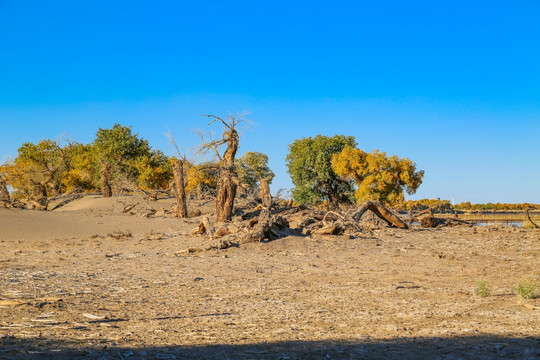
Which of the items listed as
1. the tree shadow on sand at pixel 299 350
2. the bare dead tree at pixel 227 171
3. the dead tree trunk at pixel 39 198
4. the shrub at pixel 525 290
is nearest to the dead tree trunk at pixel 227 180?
the bare dead tree at pixel 227 171

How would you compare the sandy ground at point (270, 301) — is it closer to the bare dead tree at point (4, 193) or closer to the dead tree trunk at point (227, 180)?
the dead tree trunk at point (227, 180)

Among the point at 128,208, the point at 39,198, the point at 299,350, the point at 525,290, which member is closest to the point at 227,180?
the point at 128,208

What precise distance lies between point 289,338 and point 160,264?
6589mm

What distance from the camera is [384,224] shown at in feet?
65.2

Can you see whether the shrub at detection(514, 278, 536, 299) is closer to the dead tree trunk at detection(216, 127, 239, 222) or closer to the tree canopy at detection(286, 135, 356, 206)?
the dead tree trunk at detection(216, 127, 239, 222)

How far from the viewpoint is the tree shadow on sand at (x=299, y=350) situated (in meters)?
4.54

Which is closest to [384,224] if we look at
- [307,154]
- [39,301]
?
[39,301]

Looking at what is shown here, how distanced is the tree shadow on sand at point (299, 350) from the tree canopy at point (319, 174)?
1648 inches

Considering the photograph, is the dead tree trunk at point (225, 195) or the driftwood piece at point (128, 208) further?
the driftwood piece at point (128, 208)

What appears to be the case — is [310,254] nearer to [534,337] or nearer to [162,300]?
[162,300]

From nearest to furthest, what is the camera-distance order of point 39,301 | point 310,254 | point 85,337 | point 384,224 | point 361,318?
point 85,337
point 361,318
point 39,301
point 310,254
point 384,224

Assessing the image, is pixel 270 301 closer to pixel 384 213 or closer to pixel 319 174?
pixel 384 213

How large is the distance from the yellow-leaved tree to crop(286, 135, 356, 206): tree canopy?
2.07 m

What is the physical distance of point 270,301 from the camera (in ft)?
24.2
